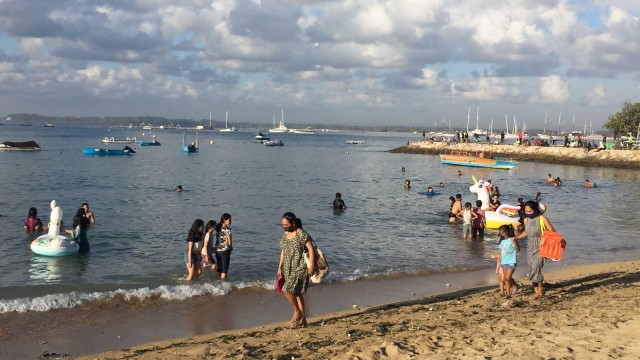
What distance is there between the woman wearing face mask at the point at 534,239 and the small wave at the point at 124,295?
17.7ft

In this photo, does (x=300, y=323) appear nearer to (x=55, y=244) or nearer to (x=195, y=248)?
(x=195, y=248)

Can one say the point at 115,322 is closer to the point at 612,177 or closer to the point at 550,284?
the point at 550,284

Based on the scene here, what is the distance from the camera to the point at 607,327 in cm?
779

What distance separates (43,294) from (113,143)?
108m

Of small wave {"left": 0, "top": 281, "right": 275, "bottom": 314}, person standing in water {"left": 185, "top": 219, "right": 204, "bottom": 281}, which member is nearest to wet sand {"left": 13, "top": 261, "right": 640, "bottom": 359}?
small wave {"left": 0, "top": 281, "right": 275, "bottom": 314}

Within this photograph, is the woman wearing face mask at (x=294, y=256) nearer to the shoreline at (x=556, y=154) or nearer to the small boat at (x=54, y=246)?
the small boat at (x=54, y=246)

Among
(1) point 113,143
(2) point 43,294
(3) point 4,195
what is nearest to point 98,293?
(2) point 43,294

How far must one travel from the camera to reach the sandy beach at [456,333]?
6.87m

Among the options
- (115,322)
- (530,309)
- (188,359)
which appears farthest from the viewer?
(115,322)

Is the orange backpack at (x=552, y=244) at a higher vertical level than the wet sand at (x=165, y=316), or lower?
higher

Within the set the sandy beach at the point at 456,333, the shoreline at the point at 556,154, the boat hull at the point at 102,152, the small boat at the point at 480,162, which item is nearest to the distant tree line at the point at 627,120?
the shoreline at the point at 556,154

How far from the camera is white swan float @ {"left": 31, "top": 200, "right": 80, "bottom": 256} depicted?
14906 mm

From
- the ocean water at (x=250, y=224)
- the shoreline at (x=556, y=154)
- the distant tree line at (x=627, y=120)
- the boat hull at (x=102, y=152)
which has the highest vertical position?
the distant tree line at (x=627, y=120)

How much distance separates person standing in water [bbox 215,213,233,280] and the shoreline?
5653 cm
